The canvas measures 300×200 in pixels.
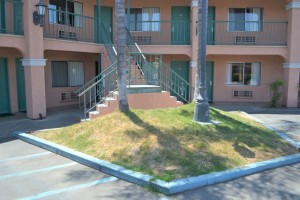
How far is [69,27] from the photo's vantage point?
1441 centimetres

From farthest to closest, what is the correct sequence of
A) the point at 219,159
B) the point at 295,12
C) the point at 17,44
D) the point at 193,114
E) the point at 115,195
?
the point at 295,12, the point at 17,44, the point at 193,114, the point at 219,159, the point at 115,195

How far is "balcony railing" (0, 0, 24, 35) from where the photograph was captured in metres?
11.5

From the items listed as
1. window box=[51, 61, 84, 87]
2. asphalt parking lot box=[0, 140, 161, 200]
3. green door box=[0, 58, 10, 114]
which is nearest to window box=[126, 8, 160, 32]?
window box=[51, 61, 84, 87]

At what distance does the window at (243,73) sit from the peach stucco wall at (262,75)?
0.85 ft

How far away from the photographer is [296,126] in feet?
33.5

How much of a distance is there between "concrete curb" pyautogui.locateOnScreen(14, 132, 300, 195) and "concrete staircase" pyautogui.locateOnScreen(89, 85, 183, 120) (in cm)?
250

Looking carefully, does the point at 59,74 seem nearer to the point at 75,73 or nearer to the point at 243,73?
the point at 75,73

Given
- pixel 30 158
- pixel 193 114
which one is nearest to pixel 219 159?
pixel 193 114

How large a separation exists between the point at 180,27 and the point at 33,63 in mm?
8492

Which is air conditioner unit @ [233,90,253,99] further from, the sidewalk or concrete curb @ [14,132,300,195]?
concrete curb @ [14,132,300,195]

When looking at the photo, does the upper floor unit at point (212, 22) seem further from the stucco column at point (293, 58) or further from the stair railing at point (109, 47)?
the stair railing at point (109, 47)

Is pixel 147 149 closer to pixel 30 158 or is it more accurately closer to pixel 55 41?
pixel 30 158

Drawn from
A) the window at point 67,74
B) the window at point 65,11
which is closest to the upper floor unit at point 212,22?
the window at point 65,11

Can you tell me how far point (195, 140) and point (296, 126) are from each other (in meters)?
5.22
